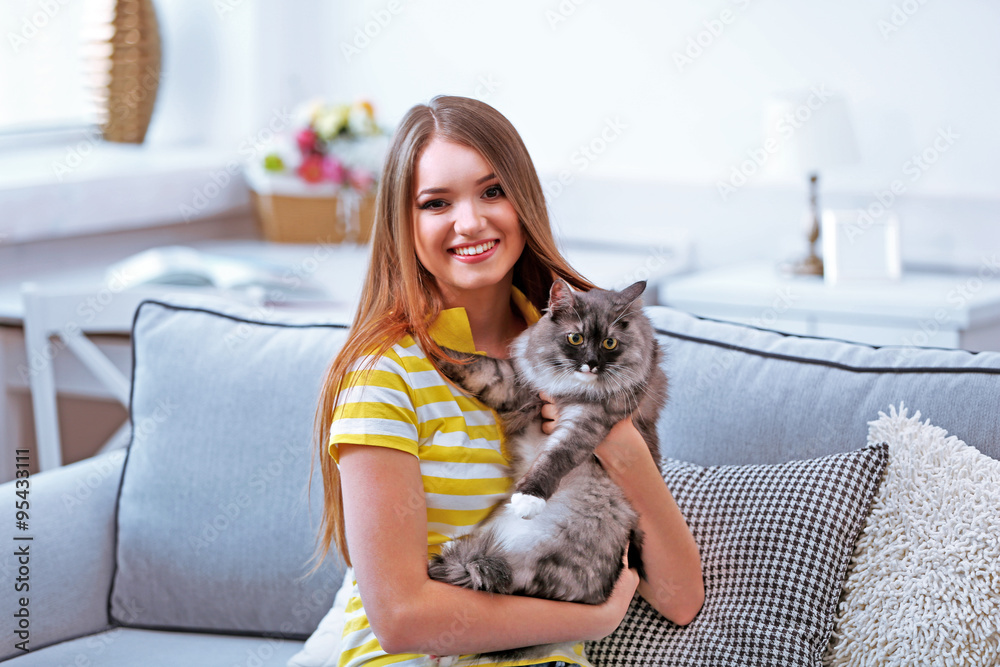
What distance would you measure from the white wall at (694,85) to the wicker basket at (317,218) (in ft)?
1.98

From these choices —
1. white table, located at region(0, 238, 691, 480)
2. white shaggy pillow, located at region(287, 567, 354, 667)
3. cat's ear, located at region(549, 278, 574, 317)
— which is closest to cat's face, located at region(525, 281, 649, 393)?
cat's ear, located at region(549, 278, 574, 317)

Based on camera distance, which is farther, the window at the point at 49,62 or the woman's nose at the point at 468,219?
the window at the point at 49,62

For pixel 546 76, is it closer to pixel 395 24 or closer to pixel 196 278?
→ pixel 395 24

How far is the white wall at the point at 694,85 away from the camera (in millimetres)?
3115

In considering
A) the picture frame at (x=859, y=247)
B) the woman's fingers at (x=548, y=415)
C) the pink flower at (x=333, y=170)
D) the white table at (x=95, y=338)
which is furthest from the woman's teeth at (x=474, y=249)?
the pink flower at (x=333, y=170)

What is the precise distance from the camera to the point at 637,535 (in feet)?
4.61

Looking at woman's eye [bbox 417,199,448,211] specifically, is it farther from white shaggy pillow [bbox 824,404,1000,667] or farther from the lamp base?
the lamp base

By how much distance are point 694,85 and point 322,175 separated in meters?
1.45

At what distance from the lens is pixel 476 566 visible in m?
1.25

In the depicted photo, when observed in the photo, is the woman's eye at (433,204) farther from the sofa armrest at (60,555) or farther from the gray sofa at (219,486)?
the sofa armrest at (60,555)

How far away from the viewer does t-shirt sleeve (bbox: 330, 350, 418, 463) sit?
1.26 meters

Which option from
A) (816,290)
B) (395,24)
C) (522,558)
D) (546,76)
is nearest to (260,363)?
(522,558)

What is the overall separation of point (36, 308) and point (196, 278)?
0.51 m

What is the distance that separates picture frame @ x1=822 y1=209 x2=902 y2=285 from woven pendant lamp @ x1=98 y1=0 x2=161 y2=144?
2613 millimetres
